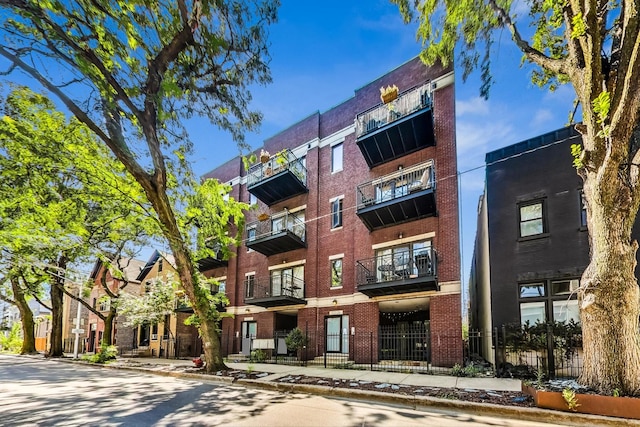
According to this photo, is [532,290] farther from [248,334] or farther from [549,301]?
[248,334]

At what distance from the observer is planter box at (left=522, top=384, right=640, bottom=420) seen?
588cm

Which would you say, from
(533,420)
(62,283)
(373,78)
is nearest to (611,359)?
(533,420)

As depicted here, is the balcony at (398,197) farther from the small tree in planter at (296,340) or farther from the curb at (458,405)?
the curb at (458,405)

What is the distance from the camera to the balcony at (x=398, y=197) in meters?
13.9

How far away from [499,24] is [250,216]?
16.3 metres

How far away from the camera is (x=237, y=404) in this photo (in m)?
7.46

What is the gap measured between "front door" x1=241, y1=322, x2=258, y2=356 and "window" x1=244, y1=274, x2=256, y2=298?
1630mm

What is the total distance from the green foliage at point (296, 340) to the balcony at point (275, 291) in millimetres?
1720

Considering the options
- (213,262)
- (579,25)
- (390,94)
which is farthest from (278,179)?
(579,25)

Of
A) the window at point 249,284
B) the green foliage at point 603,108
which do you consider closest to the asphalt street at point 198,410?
the green foliage at point 603,108

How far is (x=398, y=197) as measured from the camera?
13.9m

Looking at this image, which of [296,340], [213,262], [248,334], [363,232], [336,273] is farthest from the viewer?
[213,262]

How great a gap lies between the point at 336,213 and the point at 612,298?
39.8ft

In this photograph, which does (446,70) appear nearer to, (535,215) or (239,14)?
(535,215)
